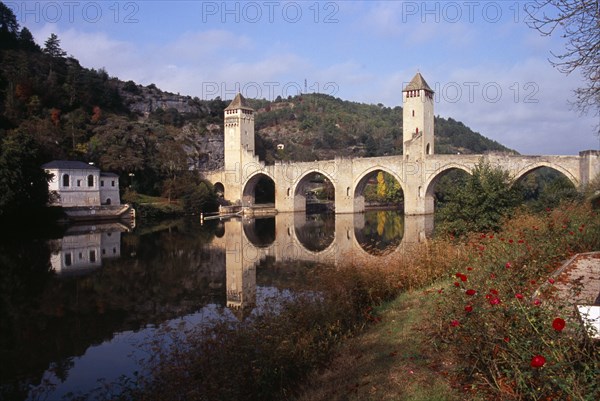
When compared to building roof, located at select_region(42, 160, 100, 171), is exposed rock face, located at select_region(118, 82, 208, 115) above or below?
above

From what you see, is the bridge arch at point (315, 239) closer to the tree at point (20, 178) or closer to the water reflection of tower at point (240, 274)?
the water reflection of tower at point (240, 274)

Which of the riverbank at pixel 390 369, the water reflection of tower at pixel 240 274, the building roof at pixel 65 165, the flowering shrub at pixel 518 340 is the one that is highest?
the building roof at pixel 65 165

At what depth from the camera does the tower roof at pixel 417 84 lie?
123ft

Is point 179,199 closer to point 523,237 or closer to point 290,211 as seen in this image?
point 290,211

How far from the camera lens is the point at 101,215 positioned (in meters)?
32.2

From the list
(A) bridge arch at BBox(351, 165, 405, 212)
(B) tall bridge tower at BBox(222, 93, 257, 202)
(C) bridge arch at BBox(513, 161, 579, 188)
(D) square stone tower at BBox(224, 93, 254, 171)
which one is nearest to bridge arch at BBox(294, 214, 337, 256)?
(A) bridge arch at BBox(351, 165, 405, 212)

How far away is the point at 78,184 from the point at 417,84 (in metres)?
25.4

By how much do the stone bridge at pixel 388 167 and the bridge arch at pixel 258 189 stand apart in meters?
0.14

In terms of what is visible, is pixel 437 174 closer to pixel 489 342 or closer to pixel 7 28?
pixel 489 342

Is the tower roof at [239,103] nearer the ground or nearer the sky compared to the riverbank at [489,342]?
nearer the sky

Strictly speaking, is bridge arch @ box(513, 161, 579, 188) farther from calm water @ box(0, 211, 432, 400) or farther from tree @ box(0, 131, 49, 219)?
tree @ box(0, 131, 49, 219)

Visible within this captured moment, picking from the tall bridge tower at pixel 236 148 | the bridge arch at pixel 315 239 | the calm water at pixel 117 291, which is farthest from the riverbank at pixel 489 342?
the tall bridge tower at pixel 236 148

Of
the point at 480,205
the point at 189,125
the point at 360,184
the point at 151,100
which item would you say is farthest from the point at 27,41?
the point at 480,205

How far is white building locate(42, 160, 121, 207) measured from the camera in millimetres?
31750
